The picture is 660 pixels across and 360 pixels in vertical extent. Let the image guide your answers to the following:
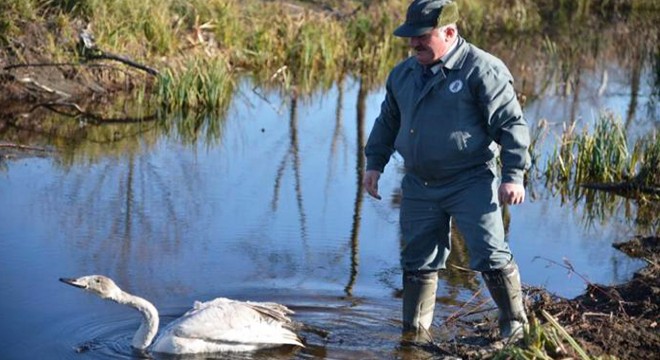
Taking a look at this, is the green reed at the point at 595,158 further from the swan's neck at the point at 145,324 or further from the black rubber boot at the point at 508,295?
the swan's neck at the point at 145,324

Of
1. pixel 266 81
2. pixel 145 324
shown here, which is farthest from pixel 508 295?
pixel 266 81

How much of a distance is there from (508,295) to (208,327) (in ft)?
5.48

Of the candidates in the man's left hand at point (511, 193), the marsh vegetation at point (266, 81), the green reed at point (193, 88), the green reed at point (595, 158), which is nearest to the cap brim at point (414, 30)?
the man's left hand at point (511, 193)

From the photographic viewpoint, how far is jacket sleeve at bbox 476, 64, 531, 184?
20.7 feet

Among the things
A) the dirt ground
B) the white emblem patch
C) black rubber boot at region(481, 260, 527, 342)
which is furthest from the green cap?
the dirt ground

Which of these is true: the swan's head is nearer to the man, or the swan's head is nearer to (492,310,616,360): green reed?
the man

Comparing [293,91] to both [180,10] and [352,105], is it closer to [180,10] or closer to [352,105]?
[352,105]

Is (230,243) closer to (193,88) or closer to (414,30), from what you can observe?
(414,30)

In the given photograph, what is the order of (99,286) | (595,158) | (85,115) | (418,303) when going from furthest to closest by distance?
(85,115) → (595,158) → (418,303) → (99,286)

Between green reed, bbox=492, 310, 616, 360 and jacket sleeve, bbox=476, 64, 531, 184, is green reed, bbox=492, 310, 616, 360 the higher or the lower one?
the lower one

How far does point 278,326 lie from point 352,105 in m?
10.2

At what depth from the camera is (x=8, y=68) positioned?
1552 centimetres

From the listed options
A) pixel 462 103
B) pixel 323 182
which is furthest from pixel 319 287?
pixel 323 182

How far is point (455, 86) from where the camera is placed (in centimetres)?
641
